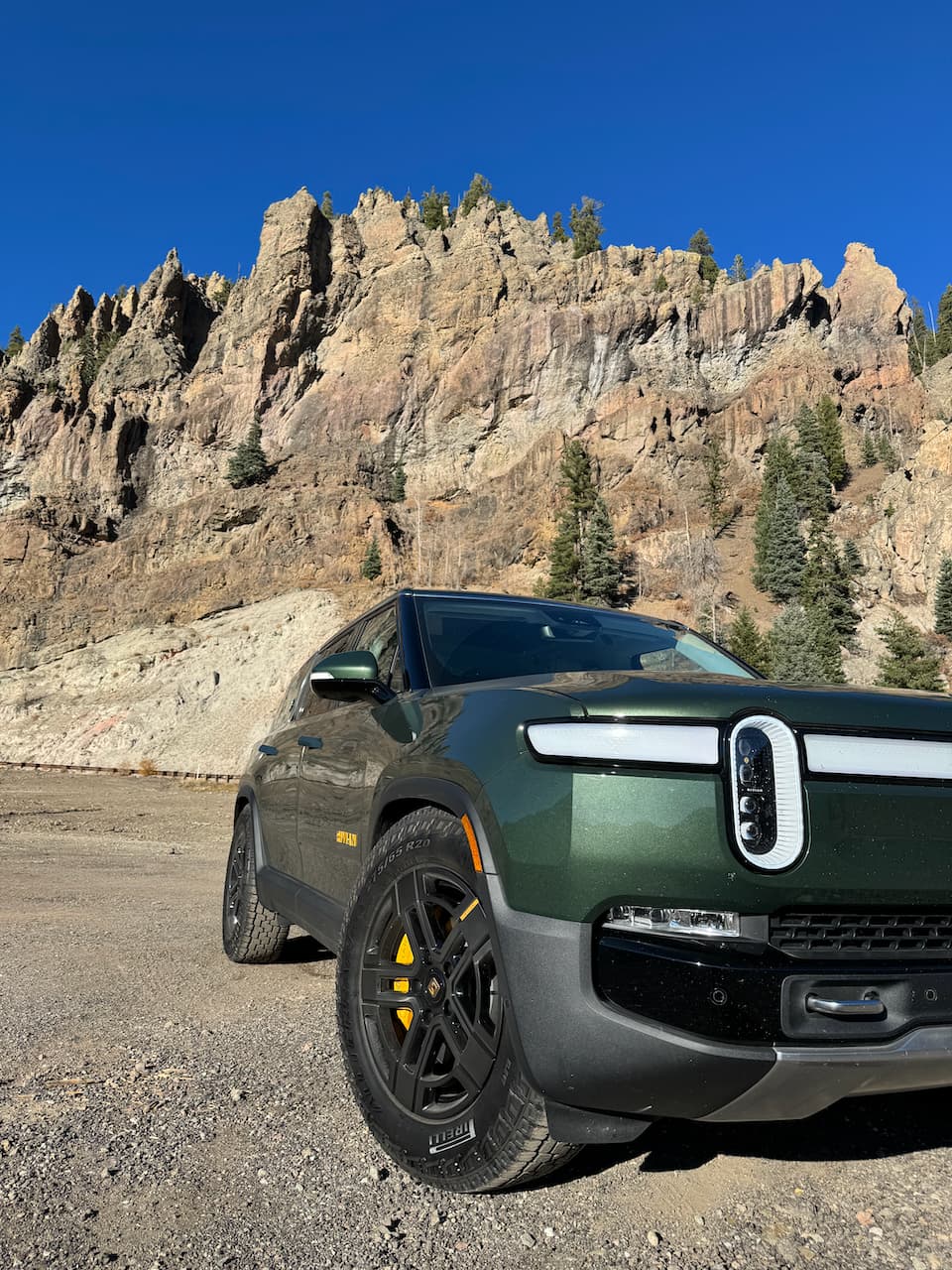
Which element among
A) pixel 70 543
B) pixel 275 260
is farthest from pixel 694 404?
pixel 70 543

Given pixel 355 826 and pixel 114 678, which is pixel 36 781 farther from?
pixel 355 826

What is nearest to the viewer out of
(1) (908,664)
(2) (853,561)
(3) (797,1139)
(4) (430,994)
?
(4) (430,994)

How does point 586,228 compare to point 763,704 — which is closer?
point 763,704

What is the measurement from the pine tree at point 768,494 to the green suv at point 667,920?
58417 millimetres

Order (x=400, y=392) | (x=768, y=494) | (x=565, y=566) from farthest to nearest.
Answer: (x=400, y=392) < (x=768, y=494) < (x=565, y=566)

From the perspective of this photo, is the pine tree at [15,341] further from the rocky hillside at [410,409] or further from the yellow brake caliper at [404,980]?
the yellow brake caliper at [404,980]

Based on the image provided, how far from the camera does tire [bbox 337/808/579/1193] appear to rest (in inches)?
76.8

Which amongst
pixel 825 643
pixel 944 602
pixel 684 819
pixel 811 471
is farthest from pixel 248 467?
pixel 684 819

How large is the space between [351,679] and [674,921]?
1.59m

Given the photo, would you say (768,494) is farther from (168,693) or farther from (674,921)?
(674,921)

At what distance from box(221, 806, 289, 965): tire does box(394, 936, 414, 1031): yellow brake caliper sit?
1.98 metres

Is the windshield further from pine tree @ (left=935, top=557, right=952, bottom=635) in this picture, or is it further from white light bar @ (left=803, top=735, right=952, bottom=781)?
pine tree @ (left=935, top=557, right=952, bottom=635)

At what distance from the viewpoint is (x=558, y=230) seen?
316 feet

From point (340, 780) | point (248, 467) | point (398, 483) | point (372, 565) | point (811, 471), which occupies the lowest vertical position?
point (340, 780)
